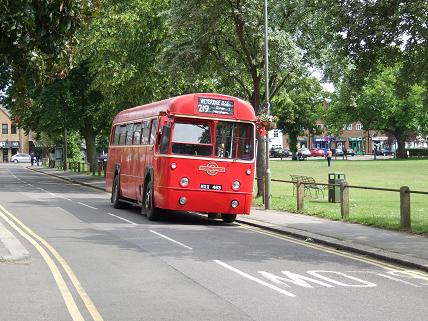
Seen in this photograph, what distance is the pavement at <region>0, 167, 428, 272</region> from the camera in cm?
1118

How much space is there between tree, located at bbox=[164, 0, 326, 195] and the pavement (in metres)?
7.27

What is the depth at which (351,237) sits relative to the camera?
544 inches

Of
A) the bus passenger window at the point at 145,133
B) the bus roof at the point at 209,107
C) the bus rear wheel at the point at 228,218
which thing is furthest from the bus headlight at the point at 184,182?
the bus passenger window at the point at 145,133

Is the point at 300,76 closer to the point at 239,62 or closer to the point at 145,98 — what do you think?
the point at 239,62

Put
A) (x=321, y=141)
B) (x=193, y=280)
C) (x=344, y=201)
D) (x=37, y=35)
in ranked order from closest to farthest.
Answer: (x=37, y=35)
(x=193, y=280)
(x=344, y=201)
(x=321, y=141)

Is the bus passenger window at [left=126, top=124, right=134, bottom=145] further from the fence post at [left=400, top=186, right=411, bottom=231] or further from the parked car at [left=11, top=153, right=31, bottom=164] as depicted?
the parked car at [left=11, top=153, right=31, bottom=164]

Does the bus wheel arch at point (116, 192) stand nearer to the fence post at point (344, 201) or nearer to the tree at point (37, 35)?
the fence post at point (344, 201)

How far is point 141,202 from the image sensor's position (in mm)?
19031

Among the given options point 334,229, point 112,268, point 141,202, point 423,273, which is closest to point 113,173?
point 141,202

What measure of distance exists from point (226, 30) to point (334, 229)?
1359cm

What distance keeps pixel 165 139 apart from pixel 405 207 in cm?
665

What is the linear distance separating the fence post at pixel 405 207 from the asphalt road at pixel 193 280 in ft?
9.28

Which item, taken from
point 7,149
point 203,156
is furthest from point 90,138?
point 7,149

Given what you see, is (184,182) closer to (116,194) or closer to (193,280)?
(116,194)
